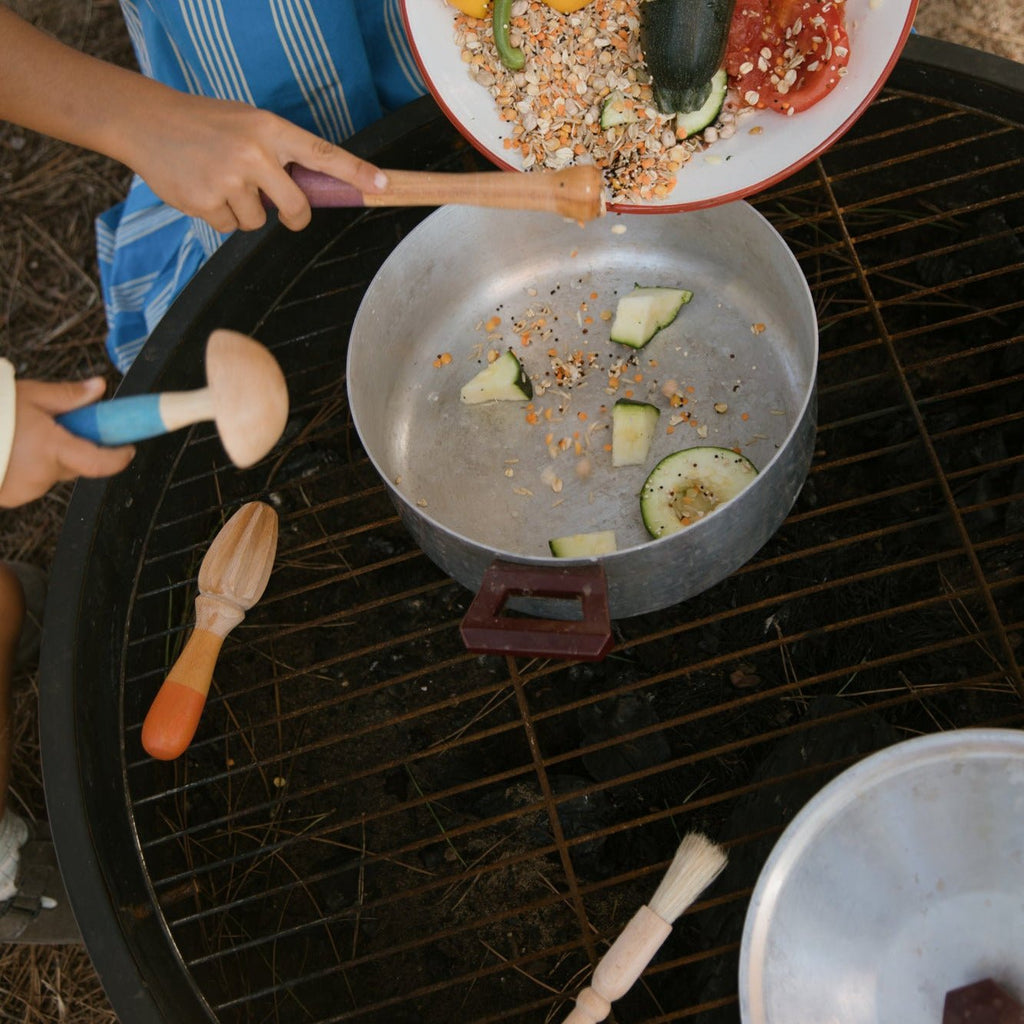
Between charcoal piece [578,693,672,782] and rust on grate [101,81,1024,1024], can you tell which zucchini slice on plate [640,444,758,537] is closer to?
rust on grate [101,81,1024,1024]

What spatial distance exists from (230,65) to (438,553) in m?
0.94

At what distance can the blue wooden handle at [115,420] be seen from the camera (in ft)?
4.11

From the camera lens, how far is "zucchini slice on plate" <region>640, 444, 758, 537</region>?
1.73 m

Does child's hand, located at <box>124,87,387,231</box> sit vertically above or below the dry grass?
above

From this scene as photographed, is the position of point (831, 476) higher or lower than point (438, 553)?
lower

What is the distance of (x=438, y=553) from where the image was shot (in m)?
1.65

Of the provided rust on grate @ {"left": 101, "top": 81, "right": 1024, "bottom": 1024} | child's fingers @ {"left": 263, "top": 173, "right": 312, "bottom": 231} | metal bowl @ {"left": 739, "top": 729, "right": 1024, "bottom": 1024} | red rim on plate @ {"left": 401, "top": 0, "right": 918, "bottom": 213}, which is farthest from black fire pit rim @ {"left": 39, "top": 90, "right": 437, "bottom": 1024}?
metal bowl @ {"left": 739, "top": 729, "right": 1024, "bottom": 1024}

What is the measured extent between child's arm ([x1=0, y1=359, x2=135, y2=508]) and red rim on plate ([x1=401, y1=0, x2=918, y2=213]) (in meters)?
0.73

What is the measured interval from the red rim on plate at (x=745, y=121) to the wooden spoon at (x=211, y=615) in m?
0.68

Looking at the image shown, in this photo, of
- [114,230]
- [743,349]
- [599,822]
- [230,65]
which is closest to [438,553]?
[599,822]

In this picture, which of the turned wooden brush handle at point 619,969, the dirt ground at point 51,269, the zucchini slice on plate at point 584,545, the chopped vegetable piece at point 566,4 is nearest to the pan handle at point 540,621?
the zucchini slice on plate at point 584,545

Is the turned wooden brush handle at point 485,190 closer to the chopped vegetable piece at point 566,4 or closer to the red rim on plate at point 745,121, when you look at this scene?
the red rim on plate at point 745,121

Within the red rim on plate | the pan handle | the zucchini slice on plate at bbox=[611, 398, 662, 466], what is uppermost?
the red rim on plate

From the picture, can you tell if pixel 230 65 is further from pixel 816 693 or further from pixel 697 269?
pixel 816 693
